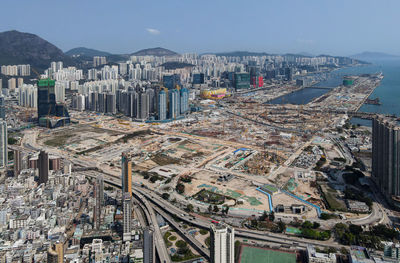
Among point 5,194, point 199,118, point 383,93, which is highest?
point 383,93

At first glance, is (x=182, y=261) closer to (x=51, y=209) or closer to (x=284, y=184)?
(x=51, y=209)

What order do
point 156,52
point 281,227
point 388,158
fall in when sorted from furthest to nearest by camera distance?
1. point 156,52
2. point 388,158
3. point 281,227

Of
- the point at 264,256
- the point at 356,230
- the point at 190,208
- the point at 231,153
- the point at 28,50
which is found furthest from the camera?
the point at 28,50

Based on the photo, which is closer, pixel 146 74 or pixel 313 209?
pixel 313 209

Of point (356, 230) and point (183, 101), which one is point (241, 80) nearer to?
point (183, 101)

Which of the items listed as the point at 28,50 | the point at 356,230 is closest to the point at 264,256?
the point at 356,230

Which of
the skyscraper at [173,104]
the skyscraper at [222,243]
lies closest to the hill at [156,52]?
the skyscraper at [173,104]

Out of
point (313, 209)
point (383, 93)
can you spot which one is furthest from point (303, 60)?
point (313, 209)
